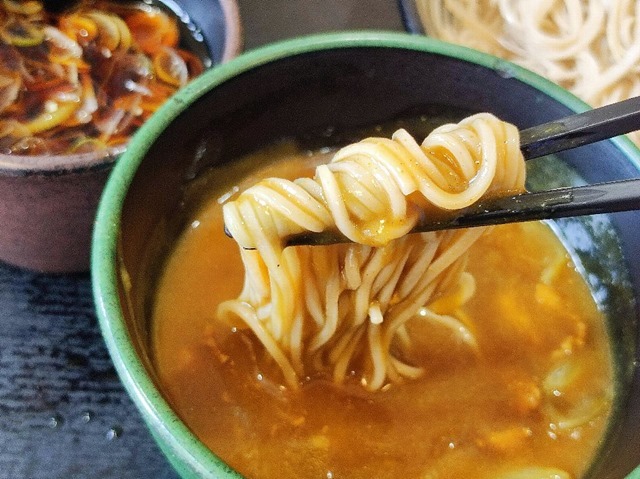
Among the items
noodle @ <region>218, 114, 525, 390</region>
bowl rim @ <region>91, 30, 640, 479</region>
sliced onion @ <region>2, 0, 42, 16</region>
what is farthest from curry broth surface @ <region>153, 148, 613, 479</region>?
sliced onion @ <region>2, 0, 42, 16</region>

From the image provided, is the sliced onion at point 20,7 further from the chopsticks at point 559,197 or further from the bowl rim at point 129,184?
the chopsticks at point 559,197

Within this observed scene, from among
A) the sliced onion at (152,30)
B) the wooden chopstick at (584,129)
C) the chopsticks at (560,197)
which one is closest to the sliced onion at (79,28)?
the sliced onion at (152,30)

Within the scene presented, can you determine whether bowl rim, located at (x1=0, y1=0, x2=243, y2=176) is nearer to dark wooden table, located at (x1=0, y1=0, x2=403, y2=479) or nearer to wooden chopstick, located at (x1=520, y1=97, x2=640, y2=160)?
dark wooden table, located at (x1=0, y1=0, x2=403, y2=479)

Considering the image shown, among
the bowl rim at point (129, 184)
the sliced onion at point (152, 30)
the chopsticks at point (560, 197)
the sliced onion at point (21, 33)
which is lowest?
the sliced onion at point (21, 33)

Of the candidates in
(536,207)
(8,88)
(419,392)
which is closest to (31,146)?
(8,88)

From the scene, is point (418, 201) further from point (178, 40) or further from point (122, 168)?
point (178, 40)

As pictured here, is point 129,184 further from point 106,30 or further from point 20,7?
point 20,7
